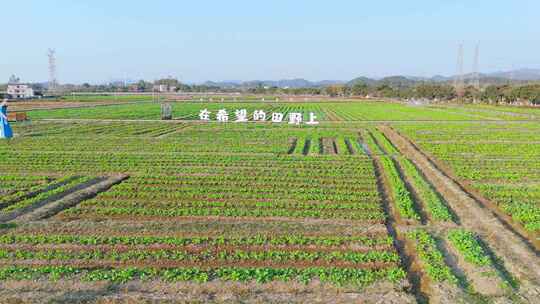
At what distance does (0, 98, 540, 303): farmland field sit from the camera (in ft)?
27.2

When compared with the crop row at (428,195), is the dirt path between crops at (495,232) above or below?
below

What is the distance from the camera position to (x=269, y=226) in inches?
462

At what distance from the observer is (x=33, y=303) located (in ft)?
25.0

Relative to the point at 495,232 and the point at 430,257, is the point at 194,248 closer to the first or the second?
the point at 430,257

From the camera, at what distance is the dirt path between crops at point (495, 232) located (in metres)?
9.05

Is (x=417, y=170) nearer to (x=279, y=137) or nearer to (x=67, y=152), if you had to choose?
(x=279, y=137)

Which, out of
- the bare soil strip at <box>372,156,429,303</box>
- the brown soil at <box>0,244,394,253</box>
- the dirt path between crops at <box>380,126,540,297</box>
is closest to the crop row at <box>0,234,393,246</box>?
the brown soil at <box>0,244,394,253</box>

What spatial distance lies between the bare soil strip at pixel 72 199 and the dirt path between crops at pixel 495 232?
1376 cm

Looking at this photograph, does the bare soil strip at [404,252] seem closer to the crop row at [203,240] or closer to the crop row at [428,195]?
the crop row at [203,240]

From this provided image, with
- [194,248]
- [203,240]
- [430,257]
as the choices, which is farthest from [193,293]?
[430,257]

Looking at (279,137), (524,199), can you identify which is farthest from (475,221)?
(279,137)

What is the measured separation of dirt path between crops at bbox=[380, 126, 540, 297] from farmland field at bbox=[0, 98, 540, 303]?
48mm

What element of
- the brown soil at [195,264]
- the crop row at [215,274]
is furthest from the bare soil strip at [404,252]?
the brown soil at [195,264]

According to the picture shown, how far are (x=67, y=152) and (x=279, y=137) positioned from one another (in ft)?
51.6
